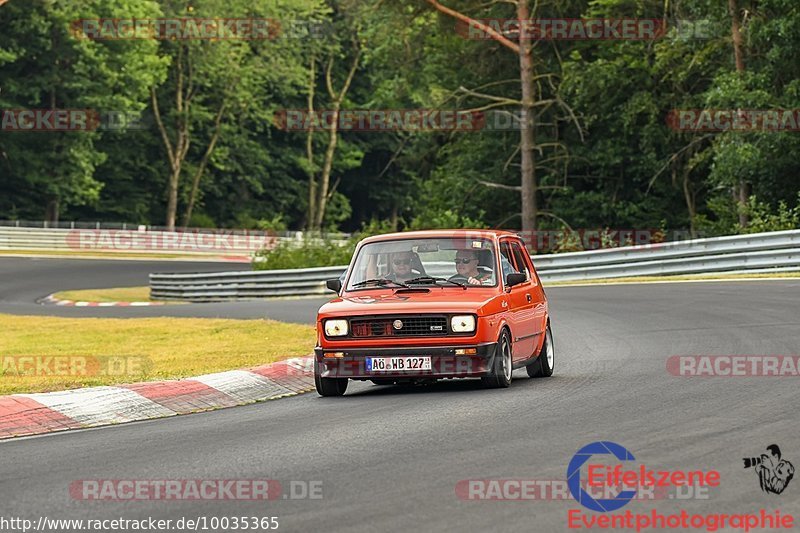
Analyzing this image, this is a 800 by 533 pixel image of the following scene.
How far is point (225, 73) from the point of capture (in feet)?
258

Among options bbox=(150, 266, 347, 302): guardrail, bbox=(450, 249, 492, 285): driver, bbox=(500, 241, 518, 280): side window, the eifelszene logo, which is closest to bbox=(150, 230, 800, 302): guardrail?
bbox=(150, 266, 347, 302): guardrail

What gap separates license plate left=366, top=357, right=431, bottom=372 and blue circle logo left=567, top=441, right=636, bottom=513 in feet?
12.3

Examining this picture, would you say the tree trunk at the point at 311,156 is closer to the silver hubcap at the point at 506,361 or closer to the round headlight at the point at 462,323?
the silver hubcap at the point at 506,361

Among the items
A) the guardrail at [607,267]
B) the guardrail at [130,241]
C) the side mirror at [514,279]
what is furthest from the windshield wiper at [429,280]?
the guardrail at [130,241]

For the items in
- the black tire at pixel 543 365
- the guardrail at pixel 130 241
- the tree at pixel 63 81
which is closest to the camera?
the black tire at pixel 543 365

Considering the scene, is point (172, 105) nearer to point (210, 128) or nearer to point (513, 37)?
point (210, 128)

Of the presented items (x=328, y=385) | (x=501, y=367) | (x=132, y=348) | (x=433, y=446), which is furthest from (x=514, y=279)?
(x=132, y=348)

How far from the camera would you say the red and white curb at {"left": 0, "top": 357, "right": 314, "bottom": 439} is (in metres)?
11.0

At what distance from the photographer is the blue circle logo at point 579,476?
269 inches

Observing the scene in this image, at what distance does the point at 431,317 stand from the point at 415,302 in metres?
0.26

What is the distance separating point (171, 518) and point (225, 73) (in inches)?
2891

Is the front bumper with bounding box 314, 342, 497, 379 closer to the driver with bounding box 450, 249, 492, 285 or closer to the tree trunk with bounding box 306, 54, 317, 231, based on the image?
the driver with bounding box 450, 249, 492, 285

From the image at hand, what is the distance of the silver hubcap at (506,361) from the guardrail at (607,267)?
1674cm

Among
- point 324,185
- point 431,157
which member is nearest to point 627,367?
point 431,157
